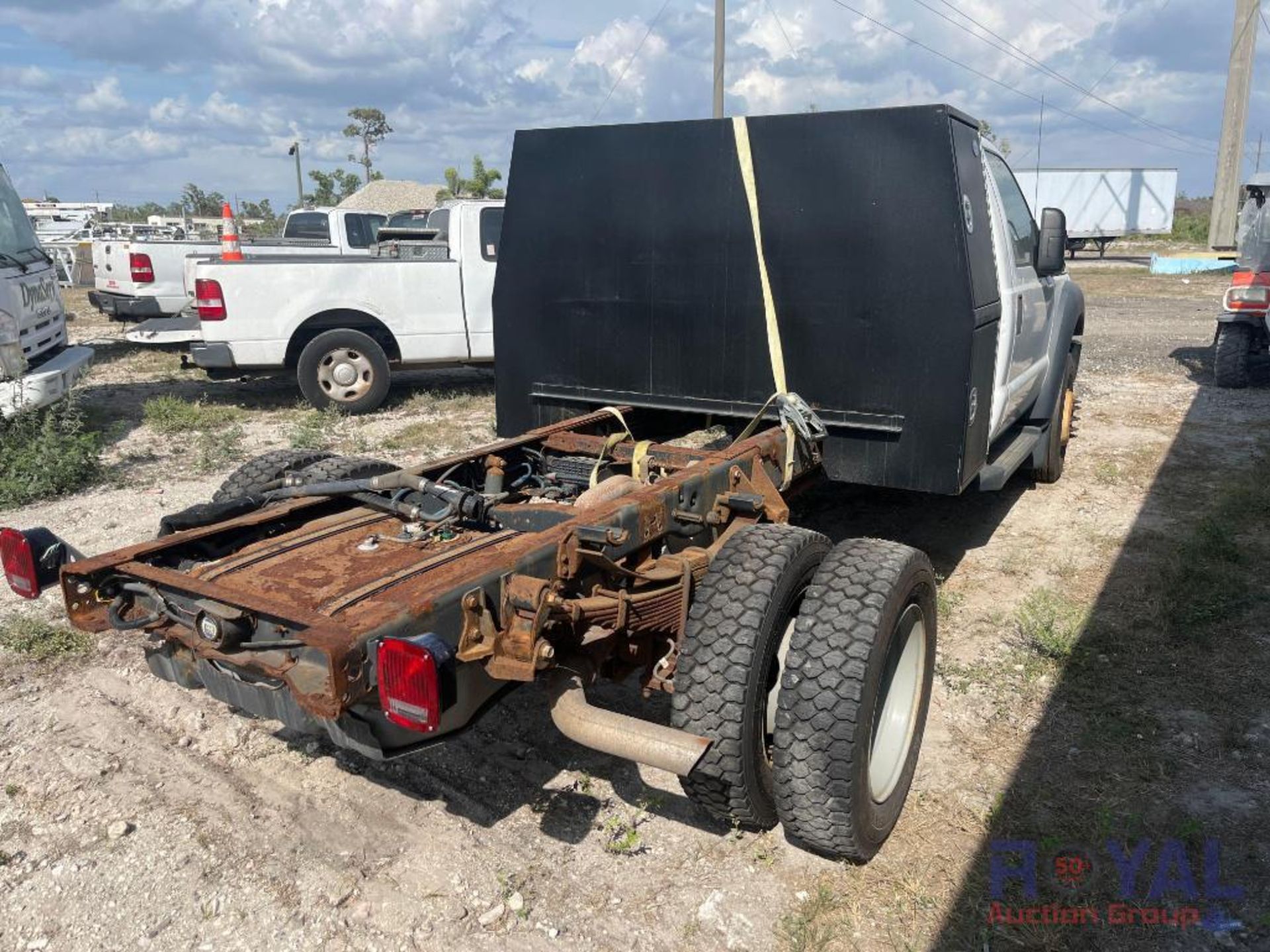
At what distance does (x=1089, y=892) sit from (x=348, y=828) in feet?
7.44

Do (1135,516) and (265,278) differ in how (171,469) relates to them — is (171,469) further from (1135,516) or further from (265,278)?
(1135,516)

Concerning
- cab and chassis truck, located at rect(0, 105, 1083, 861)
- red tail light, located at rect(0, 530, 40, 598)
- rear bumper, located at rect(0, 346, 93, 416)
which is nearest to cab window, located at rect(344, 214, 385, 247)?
rear bumper, located at rect(0, 346, 93, 416)

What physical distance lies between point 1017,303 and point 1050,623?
157 centimetres

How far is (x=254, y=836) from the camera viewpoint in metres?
3.04

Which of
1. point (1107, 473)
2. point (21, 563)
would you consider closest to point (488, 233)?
point (1107, 473)

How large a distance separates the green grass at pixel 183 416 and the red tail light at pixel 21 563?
19.8ft

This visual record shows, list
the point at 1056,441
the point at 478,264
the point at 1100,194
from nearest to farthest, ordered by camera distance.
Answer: the point at 1056,441 < the point at 478,264 < the point at 1100,194

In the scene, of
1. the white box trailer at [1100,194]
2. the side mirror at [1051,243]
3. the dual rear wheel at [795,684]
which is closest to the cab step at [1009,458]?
the side mirror at [1051,243]

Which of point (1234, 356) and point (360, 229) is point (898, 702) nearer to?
point (1234, 356)

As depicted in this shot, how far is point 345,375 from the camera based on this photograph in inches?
372

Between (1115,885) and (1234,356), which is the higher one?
(1234,356)

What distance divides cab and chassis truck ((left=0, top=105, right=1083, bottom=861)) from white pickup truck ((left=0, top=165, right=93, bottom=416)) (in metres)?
4.22

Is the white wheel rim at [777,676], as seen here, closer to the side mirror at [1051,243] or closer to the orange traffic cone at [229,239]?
the side mirror at [1051,243]

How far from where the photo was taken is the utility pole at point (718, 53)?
17984 mm
